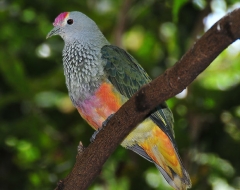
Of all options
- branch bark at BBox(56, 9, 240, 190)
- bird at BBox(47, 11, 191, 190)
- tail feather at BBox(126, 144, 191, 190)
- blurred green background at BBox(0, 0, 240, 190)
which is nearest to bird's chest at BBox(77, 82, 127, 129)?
bird at BBox(47, 11, 191, 190)

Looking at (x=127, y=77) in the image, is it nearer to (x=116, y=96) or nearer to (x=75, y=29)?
(x=116, y=96)

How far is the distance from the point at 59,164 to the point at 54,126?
37cm

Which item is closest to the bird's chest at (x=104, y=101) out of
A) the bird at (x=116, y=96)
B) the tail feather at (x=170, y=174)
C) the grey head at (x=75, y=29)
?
the bird at (x=116, y=96)

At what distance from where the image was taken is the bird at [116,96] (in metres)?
3.36

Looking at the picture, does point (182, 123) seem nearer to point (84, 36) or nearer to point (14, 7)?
point (84, 36)

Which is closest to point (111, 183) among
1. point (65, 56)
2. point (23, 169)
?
point (23, 169)

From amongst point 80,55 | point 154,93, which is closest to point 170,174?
point 80,55

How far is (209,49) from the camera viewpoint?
7.20 ft

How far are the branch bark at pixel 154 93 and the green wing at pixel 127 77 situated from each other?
0.70 meters

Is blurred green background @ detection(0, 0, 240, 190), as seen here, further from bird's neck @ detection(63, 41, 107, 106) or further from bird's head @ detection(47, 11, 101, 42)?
bird's neck @ detection(63, 41, 107, 106)

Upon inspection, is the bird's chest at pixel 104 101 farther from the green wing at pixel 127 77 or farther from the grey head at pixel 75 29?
the grey head at pixel 75 29

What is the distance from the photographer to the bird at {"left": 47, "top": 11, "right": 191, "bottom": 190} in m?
3.36

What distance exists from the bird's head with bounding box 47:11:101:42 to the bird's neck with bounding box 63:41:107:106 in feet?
0.47

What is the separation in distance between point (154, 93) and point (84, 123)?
108 inches
